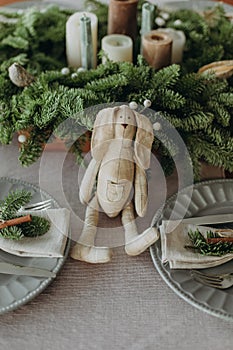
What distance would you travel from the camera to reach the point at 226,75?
95 centimetres

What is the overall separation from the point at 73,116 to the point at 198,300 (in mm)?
358

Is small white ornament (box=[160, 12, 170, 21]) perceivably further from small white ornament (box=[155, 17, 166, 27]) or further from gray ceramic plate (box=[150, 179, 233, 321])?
gray ceramic plate (box=[150, 179, 233, 321])

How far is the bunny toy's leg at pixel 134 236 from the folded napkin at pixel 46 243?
10 cm

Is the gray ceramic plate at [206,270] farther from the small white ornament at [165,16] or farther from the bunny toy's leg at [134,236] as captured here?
the small white ornament at [165,16]

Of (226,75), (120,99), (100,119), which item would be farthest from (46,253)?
(226,75)

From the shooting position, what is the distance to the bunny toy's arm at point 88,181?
2.53 ft

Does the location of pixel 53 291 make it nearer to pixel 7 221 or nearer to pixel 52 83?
pixel 7 221

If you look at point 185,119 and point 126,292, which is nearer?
point 126,292

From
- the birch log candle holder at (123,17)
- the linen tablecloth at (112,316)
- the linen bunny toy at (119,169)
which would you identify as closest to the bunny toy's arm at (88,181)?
the linen bunny toy at (119,169)

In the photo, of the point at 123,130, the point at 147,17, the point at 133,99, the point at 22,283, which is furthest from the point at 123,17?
the point at 22,283

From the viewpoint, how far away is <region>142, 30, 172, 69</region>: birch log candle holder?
962mm

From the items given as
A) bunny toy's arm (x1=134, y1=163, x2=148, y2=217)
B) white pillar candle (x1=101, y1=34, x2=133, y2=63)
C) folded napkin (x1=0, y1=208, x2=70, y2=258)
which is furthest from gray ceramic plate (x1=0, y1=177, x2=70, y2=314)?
white pillar candle (x1=101, y1=34, x2=133, y2=63)

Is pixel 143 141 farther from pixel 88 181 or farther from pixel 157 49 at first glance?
pixel 157 49

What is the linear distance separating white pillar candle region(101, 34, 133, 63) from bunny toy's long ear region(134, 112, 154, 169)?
295mm
